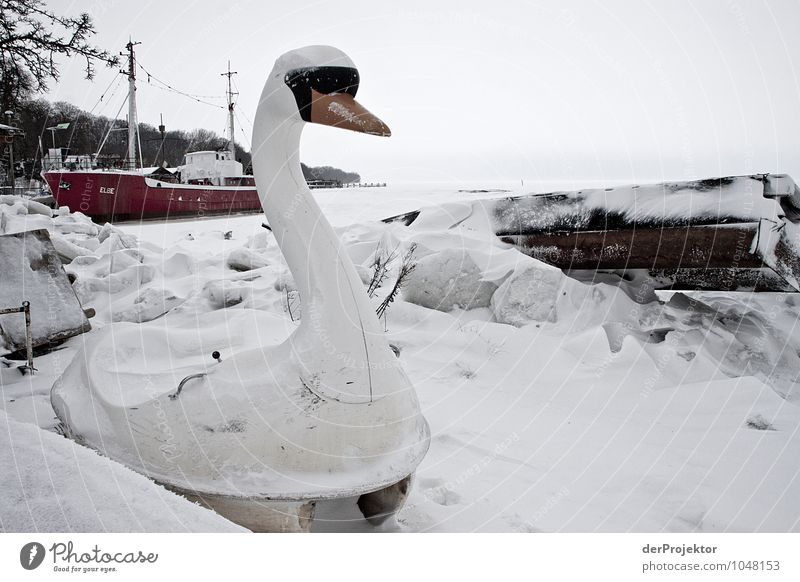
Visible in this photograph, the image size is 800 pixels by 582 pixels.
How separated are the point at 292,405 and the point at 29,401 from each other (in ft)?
6.64

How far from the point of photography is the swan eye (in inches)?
56.6

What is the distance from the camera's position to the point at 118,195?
14242 mm

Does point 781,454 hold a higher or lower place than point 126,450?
lower

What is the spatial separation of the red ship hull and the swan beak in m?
12.2

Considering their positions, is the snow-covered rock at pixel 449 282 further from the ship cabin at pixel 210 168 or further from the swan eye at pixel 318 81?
the ship cabin at pixel 210 168

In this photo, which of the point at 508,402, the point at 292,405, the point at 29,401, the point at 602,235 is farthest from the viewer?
the point at 602,235

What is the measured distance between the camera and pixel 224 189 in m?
17.5
